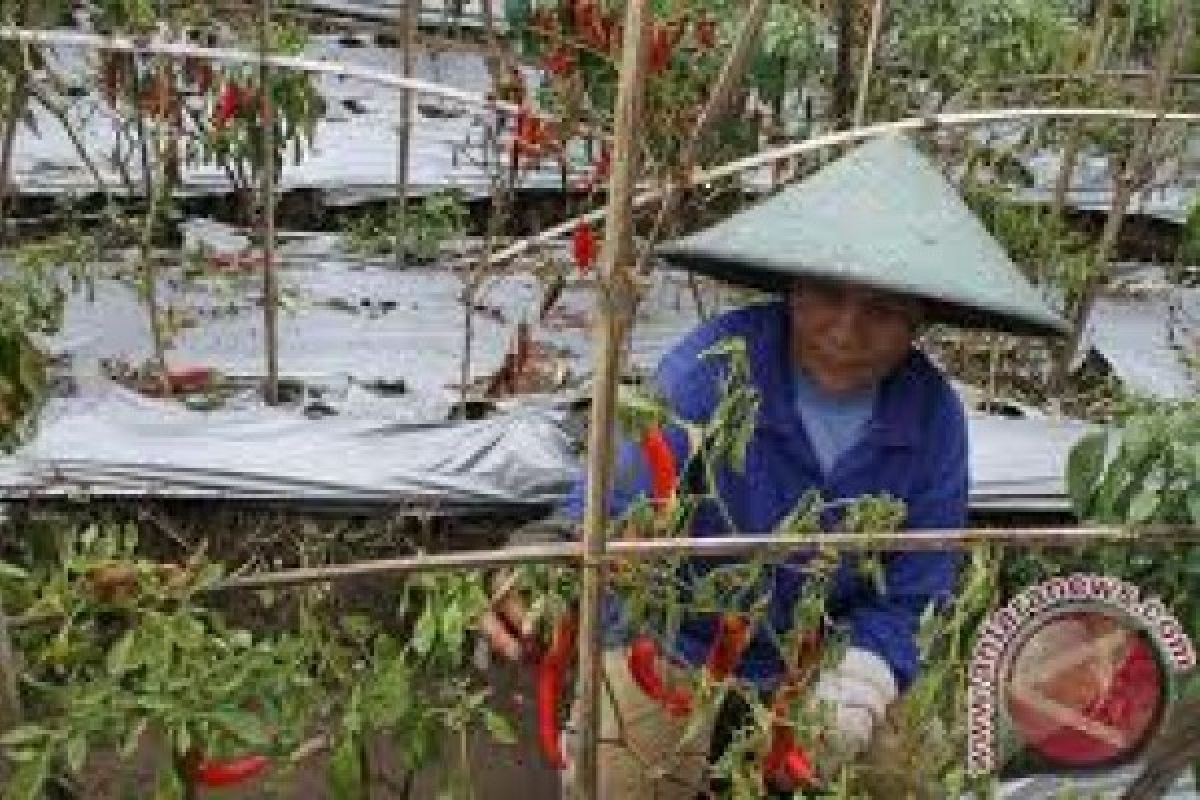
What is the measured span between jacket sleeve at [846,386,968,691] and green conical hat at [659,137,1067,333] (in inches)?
7.6

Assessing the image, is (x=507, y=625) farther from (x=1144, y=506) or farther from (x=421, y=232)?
(x=421, y=232)

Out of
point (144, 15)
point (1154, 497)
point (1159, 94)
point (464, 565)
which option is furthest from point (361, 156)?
point (464, 565)

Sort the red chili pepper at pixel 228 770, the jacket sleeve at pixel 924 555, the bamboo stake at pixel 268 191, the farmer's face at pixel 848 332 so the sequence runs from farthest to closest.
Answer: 1. the bamboo stake at pixel 268 191
2. the jacket sleeve at pixel 924 555
3. the farmer's face at pixel 848 332
4. the red chili pepper at pixel 228 770

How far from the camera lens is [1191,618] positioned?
1.58 metres

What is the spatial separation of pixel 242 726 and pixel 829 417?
2.92 ft

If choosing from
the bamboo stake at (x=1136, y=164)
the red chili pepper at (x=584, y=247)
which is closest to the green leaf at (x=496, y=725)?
the red chili pepper at (x=584, y=247)

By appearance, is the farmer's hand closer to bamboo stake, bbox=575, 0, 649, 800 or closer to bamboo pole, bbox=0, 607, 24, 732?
bamboo stake, bbox=575, 0, 649, 800

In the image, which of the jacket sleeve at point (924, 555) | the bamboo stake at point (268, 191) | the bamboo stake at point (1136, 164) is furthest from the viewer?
the bamboo stake at point (1136, 164)

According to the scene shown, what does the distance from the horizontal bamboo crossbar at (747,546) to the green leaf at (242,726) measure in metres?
0.08

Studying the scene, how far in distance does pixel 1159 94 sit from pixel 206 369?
76.1 inches

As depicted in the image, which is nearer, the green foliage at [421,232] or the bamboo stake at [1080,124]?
the bamboo stake at [1080,124]

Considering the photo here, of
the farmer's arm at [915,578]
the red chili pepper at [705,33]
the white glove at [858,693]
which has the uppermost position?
the red chili pepper at [705,33]

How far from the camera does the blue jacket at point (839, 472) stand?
5.58ft

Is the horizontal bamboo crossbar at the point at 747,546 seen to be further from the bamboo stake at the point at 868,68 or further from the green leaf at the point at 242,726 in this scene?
the bamboo stake at the point at 868,68
